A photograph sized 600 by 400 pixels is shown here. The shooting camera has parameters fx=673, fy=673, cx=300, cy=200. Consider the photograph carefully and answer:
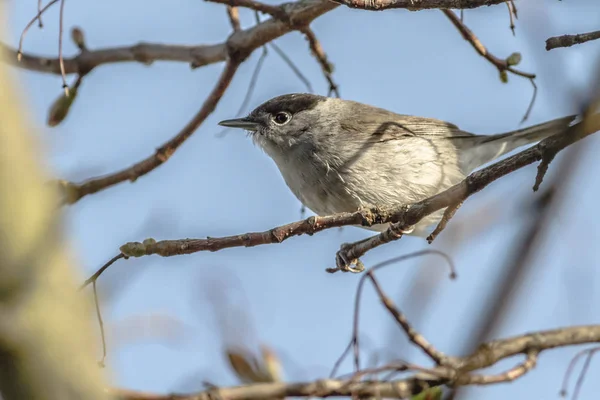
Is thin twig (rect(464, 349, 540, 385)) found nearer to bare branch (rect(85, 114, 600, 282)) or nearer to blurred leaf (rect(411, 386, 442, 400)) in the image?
blurred leaf (rect(411, 386, 442, 400))

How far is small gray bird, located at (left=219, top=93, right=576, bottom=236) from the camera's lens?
5.54m

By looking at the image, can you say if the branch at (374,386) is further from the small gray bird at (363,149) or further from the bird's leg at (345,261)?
the small gray bird at (363,149)

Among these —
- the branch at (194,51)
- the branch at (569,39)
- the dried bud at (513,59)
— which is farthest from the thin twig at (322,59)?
the branch at (569,39)

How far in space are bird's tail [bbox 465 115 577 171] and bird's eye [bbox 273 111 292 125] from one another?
1786 mm

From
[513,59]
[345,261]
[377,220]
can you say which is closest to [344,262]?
[345,261]

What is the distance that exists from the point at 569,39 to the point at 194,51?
136 inches

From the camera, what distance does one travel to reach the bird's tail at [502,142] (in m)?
6.26

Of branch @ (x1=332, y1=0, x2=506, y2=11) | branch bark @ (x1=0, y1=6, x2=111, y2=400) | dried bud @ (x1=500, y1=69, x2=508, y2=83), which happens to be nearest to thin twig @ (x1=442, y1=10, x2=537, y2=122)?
dried bud @ (x1=500, y1=69, x2=508, y2=83)

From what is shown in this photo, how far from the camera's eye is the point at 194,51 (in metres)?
5.63

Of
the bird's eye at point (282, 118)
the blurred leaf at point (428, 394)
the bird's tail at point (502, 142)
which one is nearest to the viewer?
the blurred leaf at point (428, 394)

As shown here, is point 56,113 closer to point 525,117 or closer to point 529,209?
point 525,117

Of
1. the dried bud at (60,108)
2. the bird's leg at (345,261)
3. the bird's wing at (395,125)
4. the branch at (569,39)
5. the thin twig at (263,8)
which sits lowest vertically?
the bird's leg at (345,261)

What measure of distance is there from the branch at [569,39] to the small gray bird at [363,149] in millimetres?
2512

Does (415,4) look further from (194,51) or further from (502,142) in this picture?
(502,142)
